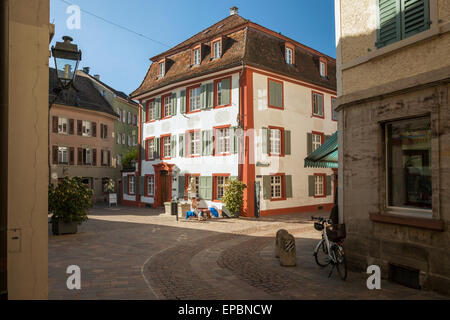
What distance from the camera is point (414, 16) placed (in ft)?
21.0

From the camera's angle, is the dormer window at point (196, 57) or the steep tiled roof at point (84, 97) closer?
the dormer window at point (196, 57)

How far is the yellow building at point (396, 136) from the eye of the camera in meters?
5.84

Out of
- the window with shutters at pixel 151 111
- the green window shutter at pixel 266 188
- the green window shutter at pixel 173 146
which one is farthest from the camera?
the window with shutters at pixel 151 111

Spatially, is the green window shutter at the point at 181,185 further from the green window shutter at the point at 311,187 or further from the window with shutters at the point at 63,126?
the window with shutters at the point at 63,126

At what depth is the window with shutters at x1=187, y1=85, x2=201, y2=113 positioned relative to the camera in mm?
22094

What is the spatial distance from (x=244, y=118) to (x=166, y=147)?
7832 mm

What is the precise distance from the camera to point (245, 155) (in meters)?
18.9

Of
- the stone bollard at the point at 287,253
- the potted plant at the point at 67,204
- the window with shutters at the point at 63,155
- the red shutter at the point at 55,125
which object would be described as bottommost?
the stone bollard at the point at 287,253

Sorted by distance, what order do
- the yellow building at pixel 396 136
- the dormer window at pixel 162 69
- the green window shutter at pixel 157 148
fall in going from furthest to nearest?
the dormer window at pixel 162 69 → the green window shutter at pixel 157 148 → the yellow building at pixel 396 136

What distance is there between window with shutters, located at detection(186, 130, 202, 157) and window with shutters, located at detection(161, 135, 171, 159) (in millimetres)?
2401

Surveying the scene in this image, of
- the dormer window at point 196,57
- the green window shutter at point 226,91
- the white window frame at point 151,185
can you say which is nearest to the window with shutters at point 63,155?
the white window frame at point 151,185

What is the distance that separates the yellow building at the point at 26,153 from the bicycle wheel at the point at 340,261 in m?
5.20

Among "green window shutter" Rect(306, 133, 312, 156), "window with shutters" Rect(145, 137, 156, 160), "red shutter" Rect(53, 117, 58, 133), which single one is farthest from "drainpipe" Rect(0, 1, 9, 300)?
"red shutter" Rect(53, 117, 58, 133)

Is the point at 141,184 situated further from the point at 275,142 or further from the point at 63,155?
the point at 275,142
